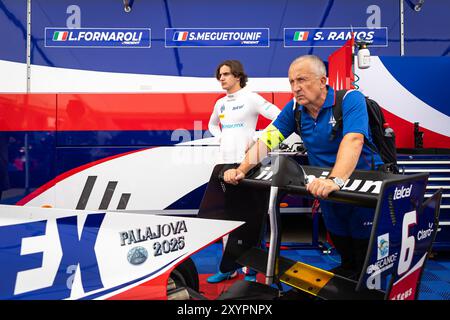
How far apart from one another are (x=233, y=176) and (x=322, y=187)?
0.59 m

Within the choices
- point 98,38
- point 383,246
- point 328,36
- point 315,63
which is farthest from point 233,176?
point 98,38

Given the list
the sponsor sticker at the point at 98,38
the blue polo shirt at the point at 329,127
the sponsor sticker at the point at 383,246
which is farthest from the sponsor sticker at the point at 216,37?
the sponsor sticker at the point at 383,246

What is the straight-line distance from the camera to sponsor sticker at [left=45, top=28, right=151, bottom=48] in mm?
4285

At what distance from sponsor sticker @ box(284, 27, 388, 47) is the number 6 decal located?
3605mm

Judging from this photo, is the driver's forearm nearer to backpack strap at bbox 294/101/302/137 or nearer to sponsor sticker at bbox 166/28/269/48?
backpack strap at bbox 294/101/302/137

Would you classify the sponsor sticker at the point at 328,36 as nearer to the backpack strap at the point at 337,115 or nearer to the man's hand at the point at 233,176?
the backpack strap at the point at 337,115

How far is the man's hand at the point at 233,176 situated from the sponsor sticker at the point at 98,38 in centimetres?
321

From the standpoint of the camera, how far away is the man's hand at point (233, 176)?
1.75 metres

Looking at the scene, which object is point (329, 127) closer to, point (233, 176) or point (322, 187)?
point (322, 187)

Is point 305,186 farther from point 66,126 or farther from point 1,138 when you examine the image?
point 1,138

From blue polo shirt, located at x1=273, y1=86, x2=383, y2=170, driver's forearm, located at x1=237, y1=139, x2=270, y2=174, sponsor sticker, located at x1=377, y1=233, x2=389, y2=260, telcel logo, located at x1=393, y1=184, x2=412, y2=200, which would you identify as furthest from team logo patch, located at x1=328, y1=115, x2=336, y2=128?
sponsor sticker, located at x1=377, y1=233, x2=389, y2=260

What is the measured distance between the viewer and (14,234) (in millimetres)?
1186

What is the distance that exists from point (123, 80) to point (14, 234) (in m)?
3.40
